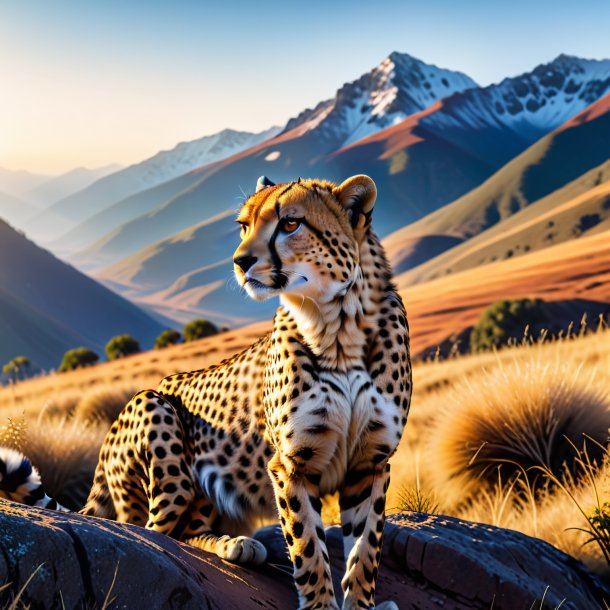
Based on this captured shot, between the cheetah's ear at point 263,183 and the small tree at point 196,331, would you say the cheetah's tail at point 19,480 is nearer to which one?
the cheetah's ear at point 263,183

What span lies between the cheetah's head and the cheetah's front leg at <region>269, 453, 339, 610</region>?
0.78m

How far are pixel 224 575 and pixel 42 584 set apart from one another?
3.21ft

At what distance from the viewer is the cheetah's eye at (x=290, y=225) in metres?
3.07

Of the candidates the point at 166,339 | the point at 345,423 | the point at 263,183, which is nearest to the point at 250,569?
the point at 345,423

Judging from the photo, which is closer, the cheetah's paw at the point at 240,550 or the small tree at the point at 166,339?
the cheetah's paw at the point at 240,550

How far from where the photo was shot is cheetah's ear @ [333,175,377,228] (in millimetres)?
3211

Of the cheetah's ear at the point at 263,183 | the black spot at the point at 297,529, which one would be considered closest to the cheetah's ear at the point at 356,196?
the cheetah's ear at the point at 263,183

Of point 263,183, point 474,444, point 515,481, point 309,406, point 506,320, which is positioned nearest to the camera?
point 309,406

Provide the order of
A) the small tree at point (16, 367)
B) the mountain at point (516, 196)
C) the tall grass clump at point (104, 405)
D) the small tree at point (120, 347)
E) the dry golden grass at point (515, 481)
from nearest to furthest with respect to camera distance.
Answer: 1. the dry golden grass at point (515, 481)
2. the tall grass clump at point (104, 405)
3. the small tree at point (16, 367)
4. the small tree at point (120, 347)
5. the mountain at point (516, 196)

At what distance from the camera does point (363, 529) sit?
3387 mm

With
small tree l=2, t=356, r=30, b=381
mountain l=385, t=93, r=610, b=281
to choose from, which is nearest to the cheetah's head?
small tree l=2, t=356, r=30, b=381

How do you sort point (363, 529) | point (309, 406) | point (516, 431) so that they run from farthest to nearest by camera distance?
point (516, 431), point (363, 529), point (309, 406)

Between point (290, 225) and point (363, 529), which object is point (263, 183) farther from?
point (363, 529)

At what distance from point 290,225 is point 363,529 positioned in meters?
1.31
